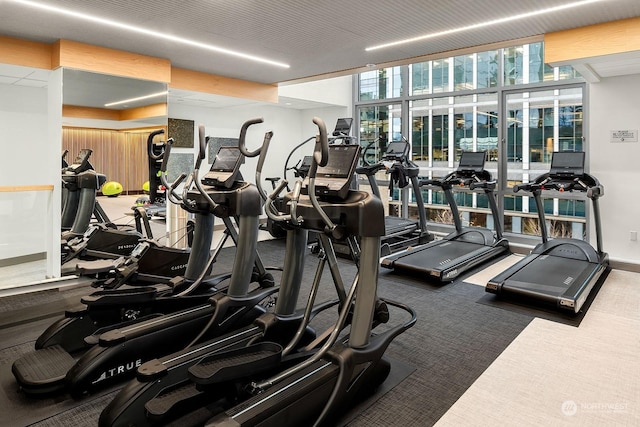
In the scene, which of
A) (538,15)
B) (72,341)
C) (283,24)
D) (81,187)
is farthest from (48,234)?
(538,15)

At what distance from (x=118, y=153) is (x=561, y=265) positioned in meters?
5.56

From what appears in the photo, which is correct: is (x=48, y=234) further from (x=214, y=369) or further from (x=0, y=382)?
(x=214, y=369)

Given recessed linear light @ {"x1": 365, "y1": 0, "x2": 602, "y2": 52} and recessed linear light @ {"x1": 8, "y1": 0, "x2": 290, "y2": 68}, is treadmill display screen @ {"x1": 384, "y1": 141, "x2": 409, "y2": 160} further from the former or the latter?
recessed linear light @ {"x1": 8, "y1": 0, "x2": 290, "y2": 68}

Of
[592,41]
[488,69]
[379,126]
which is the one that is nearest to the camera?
[592,41]

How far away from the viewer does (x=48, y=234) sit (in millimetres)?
4922

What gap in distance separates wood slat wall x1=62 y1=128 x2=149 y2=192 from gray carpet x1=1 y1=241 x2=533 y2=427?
269 centimetres

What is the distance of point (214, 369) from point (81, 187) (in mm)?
4089

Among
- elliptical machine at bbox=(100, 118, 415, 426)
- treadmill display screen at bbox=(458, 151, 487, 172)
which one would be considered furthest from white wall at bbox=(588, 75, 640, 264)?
elliptical machine at bbox=(100, 118, 415, 426)

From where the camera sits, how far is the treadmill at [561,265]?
4.08 meters

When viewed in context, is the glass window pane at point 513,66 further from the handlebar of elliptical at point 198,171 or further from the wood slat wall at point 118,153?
the wood slat wall at point 118,153

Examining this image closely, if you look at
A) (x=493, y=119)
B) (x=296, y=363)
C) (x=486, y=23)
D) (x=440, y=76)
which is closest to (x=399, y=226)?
(x=493, y=119)

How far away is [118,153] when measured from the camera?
557cm

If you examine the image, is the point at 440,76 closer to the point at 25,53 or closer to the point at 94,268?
the point at 25,53

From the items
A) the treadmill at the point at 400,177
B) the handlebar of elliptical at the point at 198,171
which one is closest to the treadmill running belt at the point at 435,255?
the treadmill at the point at 400,177
